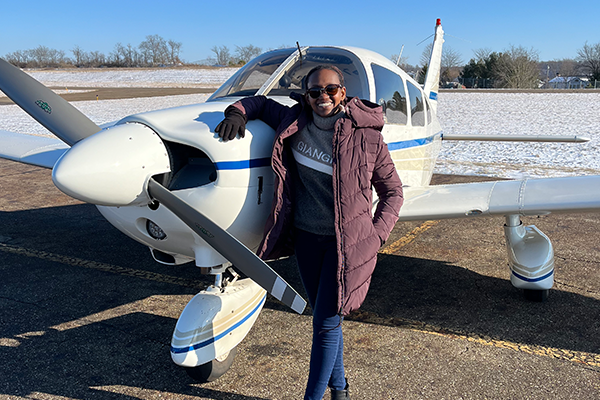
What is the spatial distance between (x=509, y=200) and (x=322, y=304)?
242 cm

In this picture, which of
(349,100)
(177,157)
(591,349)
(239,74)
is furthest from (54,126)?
(591,349)

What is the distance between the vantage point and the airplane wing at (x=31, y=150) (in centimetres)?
596

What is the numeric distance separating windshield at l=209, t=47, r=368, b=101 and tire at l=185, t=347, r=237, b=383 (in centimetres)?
209

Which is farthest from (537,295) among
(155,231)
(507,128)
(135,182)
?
(507,128)

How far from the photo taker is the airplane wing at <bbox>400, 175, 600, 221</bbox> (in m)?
4.10

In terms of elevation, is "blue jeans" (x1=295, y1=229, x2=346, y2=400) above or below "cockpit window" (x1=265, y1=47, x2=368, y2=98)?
below

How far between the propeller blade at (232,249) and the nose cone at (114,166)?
Answer: 0.32ft

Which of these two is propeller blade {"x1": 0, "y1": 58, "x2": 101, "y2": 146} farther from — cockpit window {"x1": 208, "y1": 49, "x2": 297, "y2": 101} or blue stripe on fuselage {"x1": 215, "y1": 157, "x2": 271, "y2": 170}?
cockpit window {"x1": 208, "y1": 49, "x2": 297, "y2": 101}

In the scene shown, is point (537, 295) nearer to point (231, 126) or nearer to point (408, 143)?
point (408, 143)

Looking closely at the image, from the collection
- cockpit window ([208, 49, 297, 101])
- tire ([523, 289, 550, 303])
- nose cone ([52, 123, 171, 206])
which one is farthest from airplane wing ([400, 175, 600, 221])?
nose cone ([52, 123, 171, 206])

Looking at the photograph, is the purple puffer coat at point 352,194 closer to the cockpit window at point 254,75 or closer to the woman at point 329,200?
the woman at point 329,200

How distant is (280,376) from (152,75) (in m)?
61.7

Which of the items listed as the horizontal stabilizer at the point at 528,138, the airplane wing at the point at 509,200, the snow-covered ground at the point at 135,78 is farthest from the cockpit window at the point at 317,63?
the snow-covered ground at the point at 135,78

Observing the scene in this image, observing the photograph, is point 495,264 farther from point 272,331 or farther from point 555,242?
point 272,331
